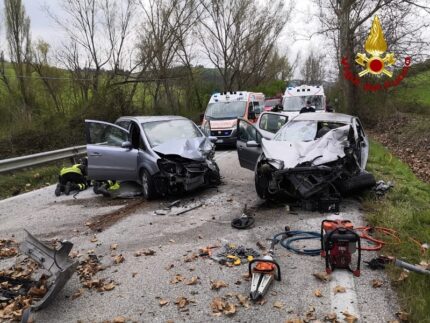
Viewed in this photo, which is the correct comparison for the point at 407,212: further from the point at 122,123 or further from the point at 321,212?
the point at 122,123

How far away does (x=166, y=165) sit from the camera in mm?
8125

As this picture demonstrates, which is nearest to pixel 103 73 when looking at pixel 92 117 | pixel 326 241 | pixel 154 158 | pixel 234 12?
pixel 92 117

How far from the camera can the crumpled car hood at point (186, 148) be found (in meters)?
8.20

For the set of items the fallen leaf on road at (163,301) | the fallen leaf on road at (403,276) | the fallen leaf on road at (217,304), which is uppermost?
the fallen leaf on road at (403,276)

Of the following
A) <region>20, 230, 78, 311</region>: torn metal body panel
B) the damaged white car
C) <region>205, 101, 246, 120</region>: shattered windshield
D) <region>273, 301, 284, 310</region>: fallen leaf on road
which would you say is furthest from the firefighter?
<region>205, 101, 246, 120</region>: shattered windshield

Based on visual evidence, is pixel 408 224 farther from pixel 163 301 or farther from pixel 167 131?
pixel 167 131

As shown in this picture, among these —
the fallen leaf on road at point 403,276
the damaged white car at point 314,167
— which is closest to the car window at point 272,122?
the damaged white car at point 314,167

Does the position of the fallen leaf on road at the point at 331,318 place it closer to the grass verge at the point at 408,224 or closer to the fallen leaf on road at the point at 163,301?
the grass verge at the point at 408,224

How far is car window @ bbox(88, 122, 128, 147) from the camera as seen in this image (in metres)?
9.45

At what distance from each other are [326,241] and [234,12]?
30.4 meters

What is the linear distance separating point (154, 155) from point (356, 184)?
3868 millimetres

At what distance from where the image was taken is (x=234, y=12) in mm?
32281

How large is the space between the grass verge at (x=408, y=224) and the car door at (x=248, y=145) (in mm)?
2483

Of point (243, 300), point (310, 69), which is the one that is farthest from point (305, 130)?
point (310, 69)
